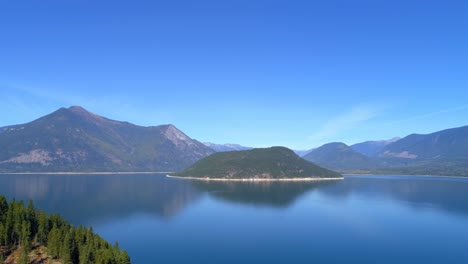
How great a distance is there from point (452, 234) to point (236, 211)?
8389 centimetres

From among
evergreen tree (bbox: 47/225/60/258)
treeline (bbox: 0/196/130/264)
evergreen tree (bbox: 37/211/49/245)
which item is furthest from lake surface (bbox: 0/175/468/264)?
evergreen tree (bbox: 37/211/49/245)

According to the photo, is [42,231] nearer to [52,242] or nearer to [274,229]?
[52,242]

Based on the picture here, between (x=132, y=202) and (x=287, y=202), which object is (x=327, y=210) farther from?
(x=132, y=202)

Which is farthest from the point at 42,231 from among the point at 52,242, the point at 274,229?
the point at 274,229

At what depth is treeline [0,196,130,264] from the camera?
68.2m

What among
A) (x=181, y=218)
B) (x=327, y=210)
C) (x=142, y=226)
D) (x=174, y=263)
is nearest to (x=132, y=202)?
(x=181, y=218)

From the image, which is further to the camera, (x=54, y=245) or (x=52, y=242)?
(x=52, y=242)

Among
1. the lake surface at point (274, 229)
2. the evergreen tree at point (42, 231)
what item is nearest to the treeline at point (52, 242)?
the evergreen tree at point (42, 231)

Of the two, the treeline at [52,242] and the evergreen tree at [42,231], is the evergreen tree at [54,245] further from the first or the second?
the evergreen tree at [42,231]

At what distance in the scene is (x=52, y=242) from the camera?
242ft

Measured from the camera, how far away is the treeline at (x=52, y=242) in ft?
224

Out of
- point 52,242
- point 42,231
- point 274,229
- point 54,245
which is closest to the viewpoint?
point 54,245

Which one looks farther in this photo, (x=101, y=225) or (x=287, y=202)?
(x=287, y=202)

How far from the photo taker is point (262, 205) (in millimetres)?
185625
